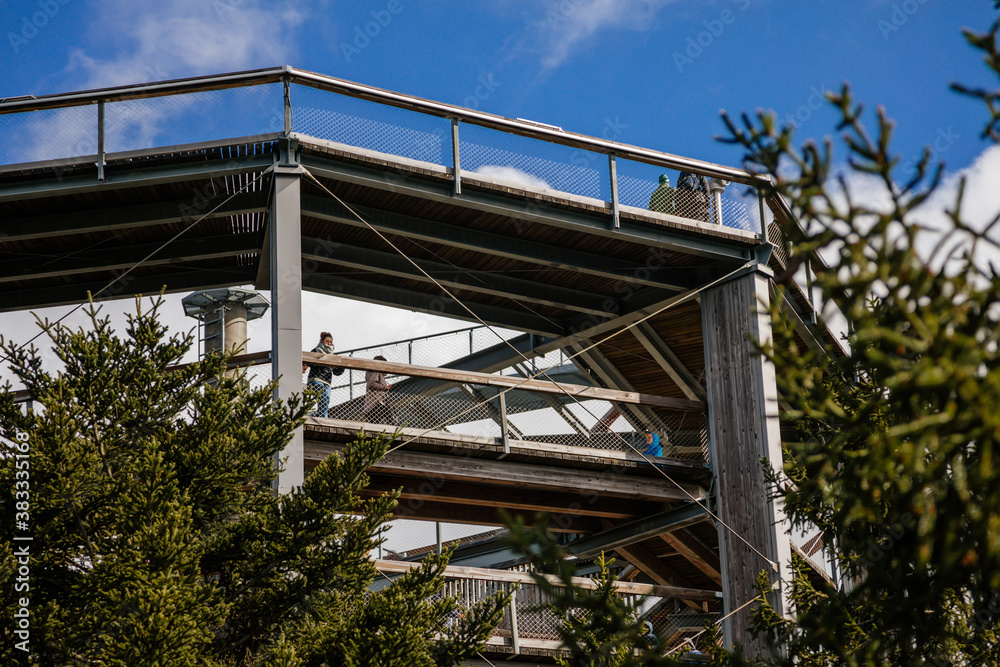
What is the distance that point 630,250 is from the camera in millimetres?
15602

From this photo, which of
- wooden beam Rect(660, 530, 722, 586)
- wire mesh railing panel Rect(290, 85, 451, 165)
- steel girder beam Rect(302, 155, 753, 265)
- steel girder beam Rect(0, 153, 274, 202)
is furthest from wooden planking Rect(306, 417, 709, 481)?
wire mesh railing panel Rect(290, 85, 451, 165)

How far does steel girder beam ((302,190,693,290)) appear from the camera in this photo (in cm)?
1395

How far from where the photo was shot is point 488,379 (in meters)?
14.1

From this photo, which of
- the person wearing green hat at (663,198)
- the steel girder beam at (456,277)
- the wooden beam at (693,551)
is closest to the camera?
the person wearing green hat at (663,198)

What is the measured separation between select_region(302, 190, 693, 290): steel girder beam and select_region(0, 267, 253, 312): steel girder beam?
2.95 m

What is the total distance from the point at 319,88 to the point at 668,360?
7683 millimetres

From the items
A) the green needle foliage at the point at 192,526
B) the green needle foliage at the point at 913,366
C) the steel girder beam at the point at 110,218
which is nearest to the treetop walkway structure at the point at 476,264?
the steel girder beam at the point at 110,218

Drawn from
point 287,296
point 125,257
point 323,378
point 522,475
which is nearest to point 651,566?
point 522,475

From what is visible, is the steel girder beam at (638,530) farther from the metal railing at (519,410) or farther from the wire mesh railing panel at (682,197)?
the wire mesh railing panel at (682,197)

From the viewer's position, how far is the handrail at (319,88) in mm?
12305

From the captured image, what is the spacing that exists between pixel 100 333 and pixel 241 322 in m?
7.17

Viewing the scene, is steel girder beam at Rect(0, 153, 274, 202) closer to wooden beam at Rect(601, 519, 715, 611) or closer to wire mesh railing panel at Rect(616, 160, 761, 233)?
wire mesh railing panel at Rect(616, 160, 761, 233)

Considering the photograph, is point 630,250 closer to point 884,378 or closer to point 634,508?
point 634,508

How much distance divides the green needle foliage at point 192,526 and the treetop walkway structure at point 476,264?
2.16 metres
